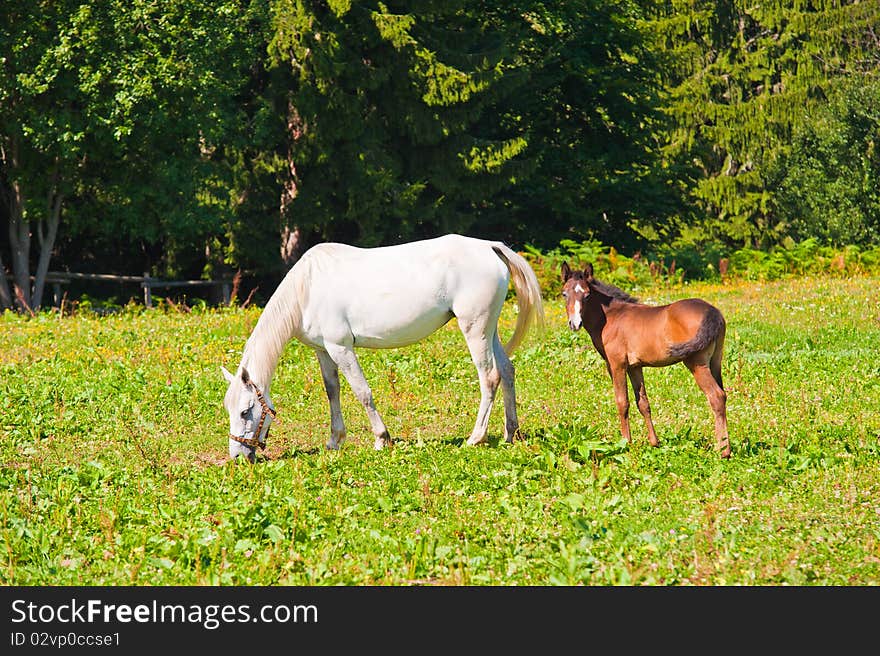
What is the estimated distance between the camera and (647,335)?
9.57 metres

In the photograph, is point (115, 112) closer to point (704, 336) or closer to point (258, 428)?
point (258, 428)

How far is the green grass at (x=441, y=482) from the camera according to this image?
22.6ft

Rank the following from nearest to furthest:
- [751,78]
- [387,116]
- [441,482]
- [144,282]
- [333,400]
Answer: [441,482]
[333,400]
[387,116]
[144,282]
[751,78]

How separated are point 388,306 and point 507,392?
1.50m

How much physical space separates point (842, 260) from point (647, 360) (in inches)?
856

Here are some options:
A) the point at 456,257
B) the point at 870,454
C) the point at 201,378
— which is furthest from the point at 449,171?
the point at 870,454

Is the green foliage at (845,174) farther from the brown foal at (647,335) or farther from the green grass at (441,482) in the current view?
the brown foal at (647,335)

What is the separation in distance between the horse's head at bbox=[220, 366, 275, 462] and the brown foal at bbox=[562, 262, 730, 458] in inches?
121

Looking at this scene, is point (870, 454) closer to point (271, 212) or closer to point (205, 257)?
point (271, 212)

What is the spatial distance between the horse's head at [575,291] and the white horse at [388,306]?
120cm

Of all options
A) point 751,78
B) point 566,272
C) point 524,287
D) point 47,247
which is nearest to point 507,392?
point 524,287

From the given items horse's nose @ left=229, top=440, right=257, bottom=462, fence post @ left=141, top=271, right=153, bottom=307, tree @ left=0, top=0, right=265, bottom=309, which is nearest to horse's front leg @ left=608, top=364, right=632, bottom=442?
horse's nose @ left=229, top=440, right=257, bottom=462

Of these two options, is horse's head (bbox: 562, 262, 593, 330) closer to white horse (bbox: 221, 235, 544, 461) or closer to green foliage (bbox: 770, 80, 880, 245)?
white horse (bbox: 221, 235, 544, 461)

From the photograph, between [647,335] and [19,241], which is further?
[19,241]
